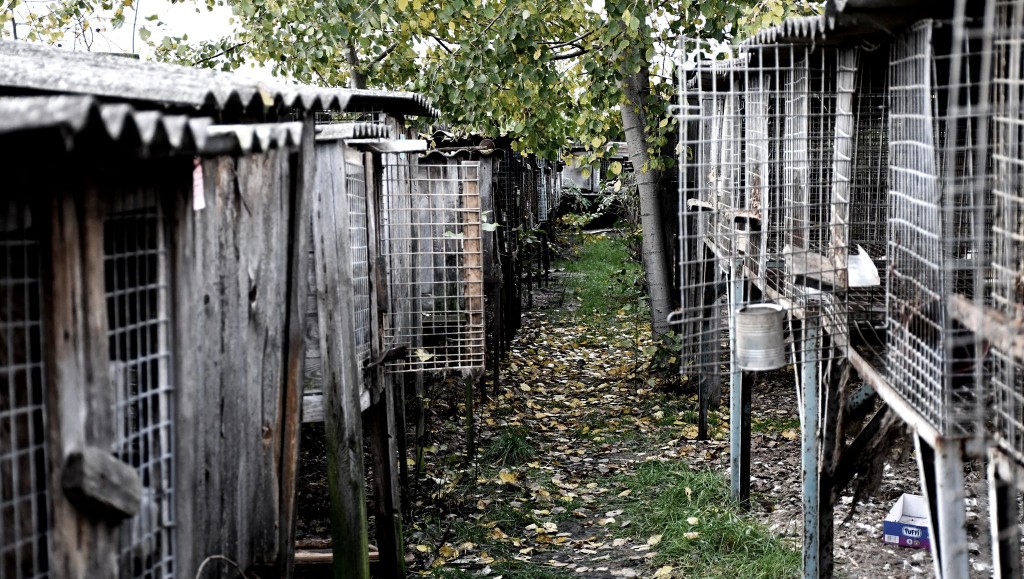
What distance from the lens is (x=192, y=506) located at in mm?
3123

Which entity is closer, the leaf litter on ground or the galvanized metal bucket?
the galvanized metal bucket

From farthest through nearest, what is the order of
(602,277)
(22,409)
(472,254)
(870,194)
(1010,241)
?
(602,277) → (472,254) → (870,194) → (1010,241) → (22,409)

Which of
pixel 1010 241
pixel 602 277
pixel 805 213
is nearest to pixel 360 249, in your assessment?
pixel 805 213

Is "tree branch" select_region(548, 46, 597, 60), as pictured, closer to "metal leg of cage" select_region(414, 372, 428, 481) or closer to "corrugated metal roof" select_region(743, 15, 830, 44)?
"metal leg of cage" select_region(414, 372, 428, 481)

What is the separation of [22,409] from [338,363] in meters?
2.46

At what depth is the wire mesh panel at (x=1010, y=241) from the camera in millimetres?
3092

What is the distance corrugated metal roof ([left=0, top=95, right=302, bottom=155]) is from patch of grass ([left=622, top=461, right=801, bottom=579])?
479cm

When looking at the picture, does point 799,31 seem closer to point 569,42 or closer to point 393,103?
point 393,103

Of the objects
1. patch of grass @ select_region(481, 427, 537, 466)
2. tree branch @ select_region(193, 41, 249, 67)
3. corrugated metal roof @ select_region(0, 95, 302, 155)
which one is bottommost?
patch of grass @ select_region(481, 427, 537, 466)

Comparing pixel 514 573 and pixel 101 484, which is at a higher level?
pixel 101 484

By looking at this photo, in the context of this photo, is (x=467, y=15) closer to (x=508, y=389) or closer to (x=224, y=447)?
(x=508, y=389)

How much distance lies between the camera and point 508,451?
8.77 metres

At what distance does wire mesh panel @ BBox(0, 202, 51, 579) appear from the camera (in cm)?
231

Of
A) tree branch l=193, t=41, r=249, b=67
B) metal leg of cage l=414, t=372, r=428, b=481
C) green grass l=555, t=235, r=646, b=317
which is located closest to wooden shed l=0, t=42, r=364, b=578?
metal leg of cage l=414, t=372, r=428, b=481
